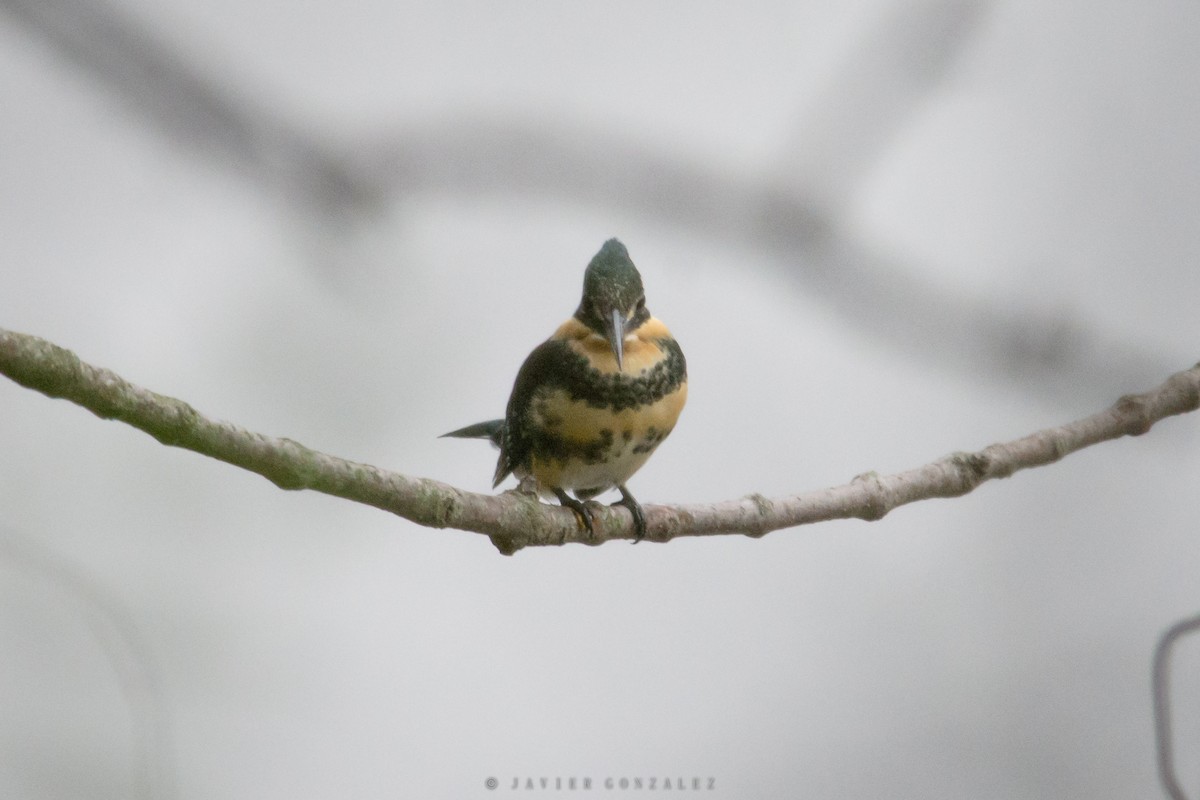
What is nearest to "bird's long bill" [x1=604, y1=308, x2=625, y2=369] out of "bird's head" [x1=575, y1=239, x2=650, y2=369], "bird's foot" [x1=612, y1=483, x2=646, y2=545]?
"bird's head" [x1=575, y1=239, x2=650, y2=369]

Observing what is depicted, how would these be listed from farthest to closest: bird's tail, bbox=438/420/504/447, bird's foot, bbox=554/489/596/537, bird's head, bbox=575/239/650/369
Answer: bird's tail, bbox=438/420/504/447 → bird's head, bbox=575/239/650/369 → bird's foot, bbox=554/489/596/537

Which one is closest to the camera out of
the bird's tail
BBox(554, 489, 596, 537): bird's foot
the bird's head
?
BBox(554, 489, 596, 537): bird's foot

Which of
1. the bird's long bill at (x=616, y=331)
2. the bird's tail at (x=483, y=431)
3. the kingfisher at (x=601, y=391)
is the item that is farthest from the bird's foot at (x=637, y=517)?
the bird's tail at (x=483, y=431)

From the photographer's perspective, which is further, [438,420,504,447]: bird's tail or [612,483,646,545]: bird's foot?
[438,420,504,447]: bird's tail

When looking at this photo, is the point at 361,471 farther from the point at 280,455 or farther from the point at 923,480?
the point at 923,480

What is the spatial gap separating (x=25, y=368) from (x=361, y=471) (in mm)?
442

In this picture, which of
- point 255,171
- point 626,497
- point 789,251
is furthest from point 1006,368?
point 626,497

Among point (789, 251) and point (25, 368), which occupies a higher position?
point (789, 251)

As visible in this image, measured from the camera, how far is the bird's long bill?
86.0 inches

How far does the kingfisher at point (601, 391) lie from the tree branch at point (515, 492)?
204mm

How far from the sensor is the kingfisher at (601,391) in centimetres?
231

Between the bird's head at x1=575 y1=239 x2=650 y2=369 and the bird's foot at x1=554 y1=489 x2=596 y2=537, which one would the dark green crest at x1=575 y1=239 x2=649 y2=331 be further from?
the bird's foot at x1=554 y1=489 x2=596 y2=537

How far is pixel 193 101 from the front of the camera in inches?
32.1

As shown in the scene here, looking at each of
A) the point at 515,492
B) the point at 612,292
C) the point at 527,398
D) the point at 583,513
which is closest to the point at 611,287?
the point at 612,292
